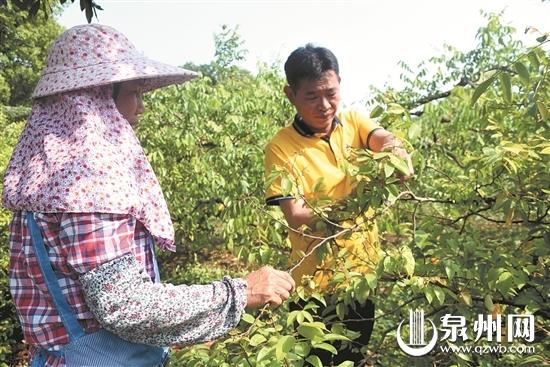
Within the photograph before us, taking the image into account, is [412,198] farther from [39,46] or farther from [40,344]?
[39,46]

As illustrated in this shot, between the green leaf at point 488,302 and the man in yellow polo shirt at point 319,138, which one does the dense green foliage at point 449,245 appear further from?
the man in yellow polo shirt at point 319,138

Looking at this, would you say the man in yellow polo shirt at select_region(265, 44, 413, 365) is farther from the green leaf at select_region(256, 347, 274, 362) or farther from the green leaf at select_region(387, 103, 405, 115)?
the green leaf at select_region(256, 347, 274, 362)

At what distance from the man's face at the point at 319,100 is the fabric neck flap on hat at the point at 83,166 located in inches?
37.8

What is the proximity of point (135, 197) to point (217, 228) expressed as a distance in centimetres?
582

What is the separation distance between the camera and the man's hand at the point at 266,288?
1368 millimetres

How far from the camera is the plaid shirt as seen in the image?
3.89 ft

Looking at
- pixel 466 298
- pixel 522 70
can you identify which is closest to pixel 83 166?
pixel 522 70

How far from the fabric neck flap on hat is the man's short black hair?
98 centimetres

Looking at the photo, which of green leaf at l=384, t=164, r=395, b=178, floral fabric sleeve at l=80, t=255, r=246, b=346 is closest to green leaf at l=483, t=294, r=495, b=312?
green leaf at l=384, t=164, r=395, b=178

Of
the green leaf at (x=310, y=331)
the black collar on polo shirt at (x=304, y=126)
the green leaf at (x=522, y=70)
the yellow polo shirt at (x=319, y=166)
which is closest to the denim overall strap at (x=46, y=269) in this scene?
the green leaf at (x=310, y=331)

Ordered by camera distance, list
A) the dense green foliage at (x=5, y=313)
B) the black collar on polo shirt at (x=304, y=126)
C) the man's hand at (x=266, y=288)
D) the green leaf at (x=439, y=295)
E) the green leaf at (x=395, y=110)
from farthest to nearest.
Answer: the dense green foliage at (x=5, y=313), the black collar on polo shirt at (x=304, y=126), the green leaf at (x=395, y=110), the green leaf at (x=439, y=295), the man's hand at (x=266, y=288)

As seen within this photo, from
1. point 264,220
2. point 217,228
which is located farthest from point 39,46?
point 264,220

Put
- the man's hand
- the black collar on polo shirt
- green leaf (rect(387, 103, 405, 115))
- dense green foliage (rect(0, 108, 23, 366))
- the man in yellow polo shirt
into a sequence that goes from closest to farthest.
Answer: the man's hand
green leaf (rect(387, 103, 405, 115))
the man in yellow polo shirt
the black collar on polo shirt
dense green foliage (rect(0, 108, 23, 366))

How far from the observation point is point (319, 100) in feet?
7.16
